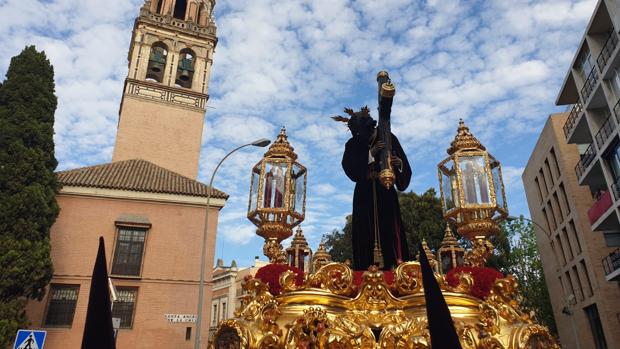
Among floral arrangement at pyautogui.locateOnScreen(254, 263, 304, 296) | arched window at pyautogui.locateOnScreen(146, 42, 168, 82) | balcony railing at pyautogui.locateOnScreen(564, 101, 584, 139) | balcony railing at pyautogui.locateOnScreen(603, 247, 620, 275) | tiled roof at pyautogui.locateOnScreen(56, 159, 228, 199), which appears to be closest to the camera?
floral arrangement at pyautogui.locateOnScreen(254, 263, 304, 296)

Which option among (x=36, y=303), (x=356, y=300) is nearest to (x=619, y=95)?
(x=356, y=300)

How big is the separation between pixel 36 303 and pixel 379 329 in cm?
1980

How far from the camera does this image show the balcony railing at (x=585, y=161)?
23.2 metres

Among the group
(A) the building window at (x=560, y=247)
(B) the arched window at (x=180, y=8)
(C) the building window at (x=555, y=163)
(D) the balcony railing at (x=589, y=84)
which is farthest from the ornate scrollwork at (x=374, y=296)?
(B) the arched window at (x=180, y=8)

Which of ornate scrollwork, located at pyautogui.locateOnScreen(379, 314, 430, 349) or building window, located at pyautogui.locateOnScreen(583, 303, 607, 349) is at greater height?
building window, located at pyautogui.locateOnScreen(583, 303, 607, 349)

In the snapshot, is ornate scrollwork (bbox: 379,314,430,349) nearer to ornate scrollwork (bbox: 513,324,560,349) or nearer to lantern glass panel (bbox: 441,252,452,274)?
ornate scrollwork (bbox: 513,324,560,349)

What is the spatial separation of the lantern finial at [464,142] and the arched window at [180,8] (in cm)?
3593

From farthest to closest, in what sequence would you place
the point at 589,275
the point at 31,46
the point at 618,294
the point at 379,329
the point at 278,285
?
the point at 589,275 < the point at 618,294 < the point at 31,46 < the point at 278,285 < the point at 379,329

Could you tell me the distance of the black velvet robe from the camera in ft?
18.0

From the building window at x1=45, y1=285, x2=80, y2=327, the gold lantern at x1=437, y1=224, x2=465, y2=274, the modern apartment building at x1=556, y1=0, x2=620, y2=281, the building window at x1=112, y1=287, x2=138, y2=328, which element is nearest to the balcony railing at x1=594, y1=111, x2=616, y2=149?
the modern apartment building at x1=556, y1=0, x2=620, y2=281

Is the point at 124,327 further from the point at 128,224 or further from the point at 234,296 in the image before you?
the point at 234,296

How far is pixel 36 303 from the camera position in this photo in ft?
62.4

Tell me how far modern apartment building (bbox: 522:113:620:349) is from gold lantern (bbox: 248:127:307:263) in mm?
19155

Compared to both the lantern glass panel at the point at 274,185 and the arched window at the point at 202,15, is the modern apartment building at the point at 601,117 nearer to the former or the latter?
the lantern glass panel at the point at 274,185
